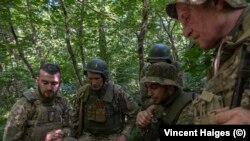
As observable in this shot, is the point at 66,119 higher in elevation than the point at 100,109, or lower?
lower

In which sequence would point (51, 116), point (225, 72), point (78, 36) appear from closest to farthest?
1. point (225, 72)
2. point (51, 116)
3. point (78, 36)

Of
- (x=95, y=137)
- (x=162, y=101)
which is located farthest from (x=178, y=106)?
(x=95, y=137)

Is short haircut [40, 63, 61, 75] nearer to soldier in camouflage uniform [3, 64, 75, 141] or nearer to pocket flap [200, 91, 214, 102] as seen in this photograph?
soldier in camouflage uniform [3, 64, 75, 141]

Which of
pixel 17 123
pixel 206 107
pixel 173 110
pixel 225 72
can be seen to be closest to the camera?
pixel 225 72

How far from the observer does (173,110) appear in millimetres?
3447

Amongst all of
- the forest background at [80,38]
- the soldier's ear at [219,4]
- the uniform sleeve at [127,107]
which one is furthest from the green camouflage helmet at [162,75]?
the uniform sleeve at [127,107]

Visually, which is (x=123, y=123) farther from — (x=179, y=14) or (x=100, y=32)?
(x=100, y=32)

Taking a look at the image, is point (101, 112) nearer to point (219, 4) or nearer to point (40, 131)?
point (40, 131)

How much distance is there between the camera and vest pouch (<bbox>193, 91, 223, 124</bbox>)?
70.1 inches

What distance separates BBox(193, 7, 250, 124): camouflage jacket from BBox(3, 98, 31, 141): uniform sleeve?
3.50 meters

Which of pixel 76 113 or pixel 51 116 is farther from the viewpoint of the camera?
pixel 76 113

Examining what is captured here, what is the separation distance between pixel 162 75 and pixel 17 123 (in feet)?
7.97

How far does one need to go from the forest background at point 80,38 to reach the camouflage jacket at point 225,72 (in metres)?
2.33

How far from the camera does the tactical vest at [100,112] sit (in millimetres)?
5625
